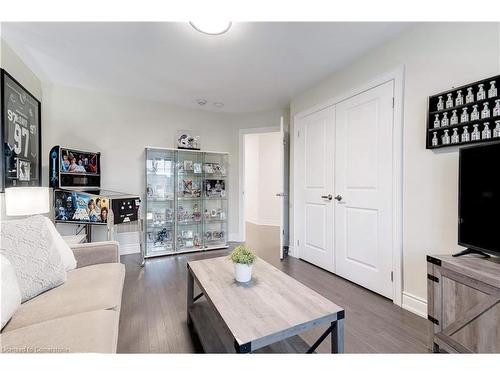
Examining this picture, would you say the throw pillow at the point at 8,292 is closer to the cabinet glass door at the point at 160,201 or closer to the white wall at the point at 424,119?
the cabinet glass door at the point at 160,201

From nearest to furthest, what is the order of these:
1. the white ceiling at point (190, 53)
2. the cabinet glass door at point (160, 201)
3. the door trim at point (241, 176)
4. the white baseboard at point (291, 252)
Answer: the white ceiling at point (190, 53) → the white baseboard at point (291, 252) → the cabinet glass door at point (160, 201) → the door trim at point (241, 176)

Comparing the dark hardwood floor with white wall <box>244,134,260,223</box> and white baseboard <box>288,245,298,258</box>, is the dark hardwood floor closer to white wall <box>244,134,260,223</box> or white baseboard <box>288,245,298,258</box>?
white baseboard <box>288,245,298,258</box>

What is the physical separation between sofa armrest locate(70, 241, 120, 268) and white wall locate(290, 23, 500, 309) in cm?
244

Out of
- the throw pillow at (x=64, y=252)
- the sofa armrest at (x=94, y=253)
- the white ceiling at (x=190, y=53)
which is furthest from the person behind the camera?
the white ceiling at (x=190, y=53)

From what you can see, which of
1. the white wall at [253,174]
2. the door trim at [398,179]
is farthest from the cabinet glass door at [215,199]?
the door trim at [398,179]

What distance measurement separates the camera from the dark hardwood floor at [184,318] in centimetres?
149

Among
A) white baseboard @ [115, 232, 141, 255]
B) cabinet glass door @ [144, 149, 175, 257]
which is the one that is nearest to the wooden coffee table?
cabinet glass door @ [144, 149, 175, 257]

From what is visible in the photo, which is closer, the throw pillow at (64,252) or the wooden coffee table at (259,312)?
the wooden coffee table at (259,312)

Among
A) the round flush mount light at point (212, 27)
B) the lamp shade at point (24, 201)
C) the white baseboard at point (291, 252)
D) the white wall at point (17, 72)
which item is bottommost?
the white baseboard at point (291, 252)

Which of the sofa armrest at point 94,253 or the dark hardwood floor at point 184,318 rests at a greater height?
the sofa armrest at point 94,253

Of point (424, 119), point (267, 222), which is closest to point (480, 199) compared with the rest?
point (424, 119)

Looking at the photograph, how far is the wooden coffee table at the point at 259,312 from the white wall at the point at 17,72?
2.01 metres

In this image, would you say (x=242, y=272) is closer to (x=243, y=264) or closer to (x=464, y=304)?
(x=243, y=264)
